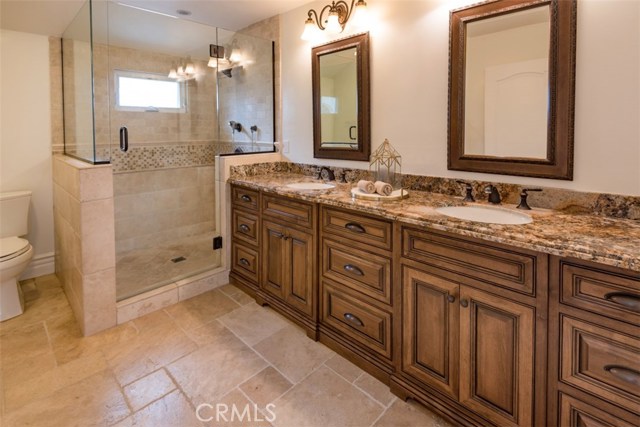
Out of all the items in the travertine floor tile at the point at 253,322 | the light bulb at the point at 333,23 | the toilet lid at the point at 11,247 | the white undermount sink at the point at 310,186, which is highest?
the light bulb at the point at 333,23

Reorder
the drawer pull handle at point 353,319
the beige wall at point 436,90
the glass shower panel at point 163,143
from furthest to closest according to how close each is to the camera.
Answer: the glass shower panel at point 163,143 → the drawer pull handle at point 353,319 → the beige wall at point 436,90

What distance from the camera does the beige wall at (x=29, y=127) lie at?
2.88 meters

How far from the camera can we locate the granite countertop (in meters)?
1.11

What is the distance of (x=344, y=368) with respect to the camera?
6.41 ft

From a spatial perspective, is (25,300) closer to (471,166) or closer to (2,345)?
(2,345)

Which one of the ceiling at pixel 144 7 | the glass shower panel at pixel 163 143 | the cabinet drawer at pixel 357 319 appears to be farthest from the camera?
the glass shower panel at pixel 163 143

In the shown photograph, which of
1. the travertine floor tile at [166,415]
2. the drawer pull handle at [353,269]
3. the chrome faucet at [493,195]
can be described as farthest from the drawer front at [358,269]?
the travertine floor tile at [166,415]

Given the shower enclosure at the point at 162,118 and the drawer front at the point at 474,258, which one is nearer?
the drawer front at the point at 474,258

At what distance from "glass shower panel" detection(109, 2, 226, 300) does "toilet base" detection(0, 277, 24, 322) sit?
66 centimetres

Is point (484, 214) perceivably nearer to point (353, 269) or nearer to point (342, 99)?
point (353, 269)

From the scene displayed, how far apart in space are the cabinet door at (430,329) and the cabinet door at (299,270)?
68cm

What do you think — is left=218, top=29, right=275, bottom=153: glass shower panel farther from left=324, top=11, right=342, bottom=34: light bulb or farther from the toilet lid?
the toilet lid

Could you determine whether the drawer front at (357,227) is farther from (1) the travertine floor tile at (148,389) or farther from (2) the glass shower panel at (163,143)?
(2) the glass shower panel at (163,143)

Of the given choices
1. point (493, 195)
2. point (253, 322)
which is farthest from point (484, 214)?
point (253, 322)
